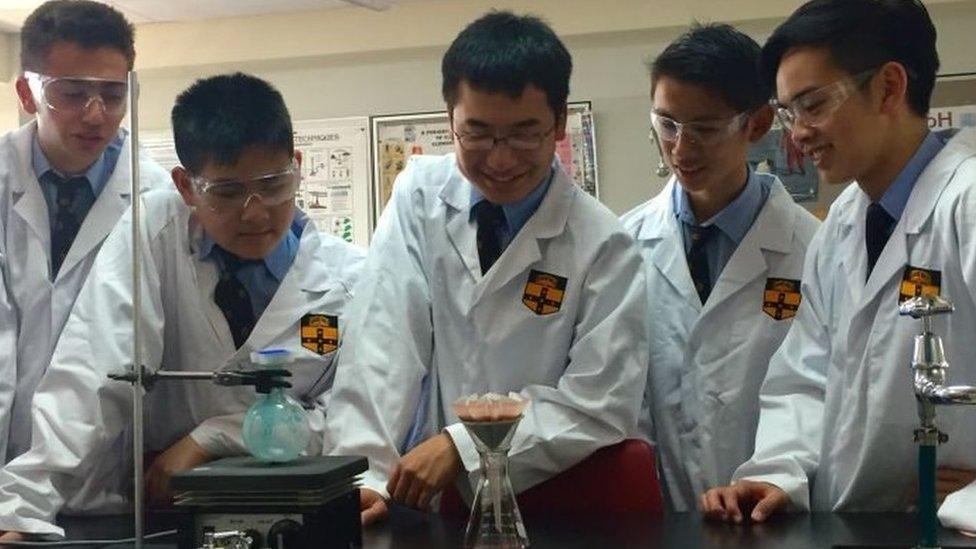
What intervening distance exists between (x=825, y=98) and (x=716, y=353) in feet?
2.00

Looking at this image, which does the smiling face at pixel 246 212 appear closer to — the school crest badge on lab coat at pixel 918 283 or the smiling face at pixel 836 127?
the smiling face at pixel 836 127

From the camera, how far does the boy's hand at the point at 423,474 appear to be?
159 cm

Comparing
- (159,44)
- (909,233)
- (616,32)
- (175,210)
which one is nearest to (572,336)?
(909,233)

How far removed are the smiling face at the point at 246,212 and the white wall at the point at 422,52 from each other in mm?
2765

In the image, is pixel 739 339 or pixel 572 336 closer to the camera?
pixel 572 336

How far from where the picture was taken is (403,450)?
6.02 ft

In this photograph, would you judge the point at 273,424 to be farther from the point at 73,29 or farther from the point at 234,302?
the point at 73,29

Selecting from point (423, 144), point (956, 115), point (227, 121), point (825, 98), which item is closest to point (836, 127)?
point (825, 98)

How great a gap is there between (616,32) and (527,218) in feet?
9.98

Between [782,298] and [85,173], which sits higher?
[85,173]

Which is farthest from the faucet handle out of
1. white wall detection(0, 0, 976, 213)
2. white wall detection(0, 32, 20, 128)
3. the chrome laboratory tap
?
white wall detection(0, 32, 20, 128)

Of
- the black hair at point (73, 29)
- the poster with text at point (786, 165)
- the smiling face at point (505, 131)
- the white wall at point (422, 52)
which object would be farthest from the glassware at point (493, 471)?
the white wall at point (422, 52)

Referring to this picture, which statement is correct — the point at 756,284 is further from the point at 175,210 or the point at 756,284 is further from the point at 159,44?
the point at 159,44

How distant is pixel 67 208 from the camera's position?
2.12m
